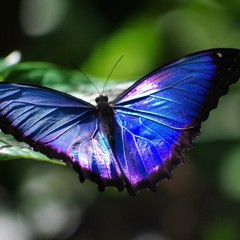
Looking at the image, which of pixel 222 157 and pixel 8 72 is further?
pixel 222 157

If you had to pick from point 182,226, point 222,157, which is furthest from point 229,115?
point 182,226

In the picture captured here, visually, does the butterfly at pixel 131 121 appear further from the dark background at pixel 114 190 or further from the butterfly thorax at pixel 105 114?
the dark background at pixel 114 190

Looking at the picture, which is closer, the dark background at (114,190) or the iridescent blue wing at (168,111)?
the iridescent blue wing at (168,111)

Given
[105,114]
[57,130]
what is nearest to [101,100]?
[105,114]

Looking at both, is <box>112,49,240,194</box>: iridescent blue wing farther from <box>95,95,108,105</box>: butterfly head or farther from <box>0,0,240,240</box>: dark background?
<box>0,0,240,240</box>: dark background

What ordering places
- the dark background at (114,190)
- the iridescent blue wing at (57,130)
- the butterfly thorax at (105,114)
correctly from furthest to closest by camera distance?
the dark background at (114,190) < the butterfly thorax at (105,114) < the iridescent blue wing at (57,130)

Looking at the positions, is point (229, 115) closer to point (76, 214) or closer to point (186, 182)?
point (186, 182)

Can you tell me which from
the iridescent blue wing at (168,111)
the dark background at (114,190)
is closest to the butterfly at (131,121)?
the iridescent blue wing at (168,111)
